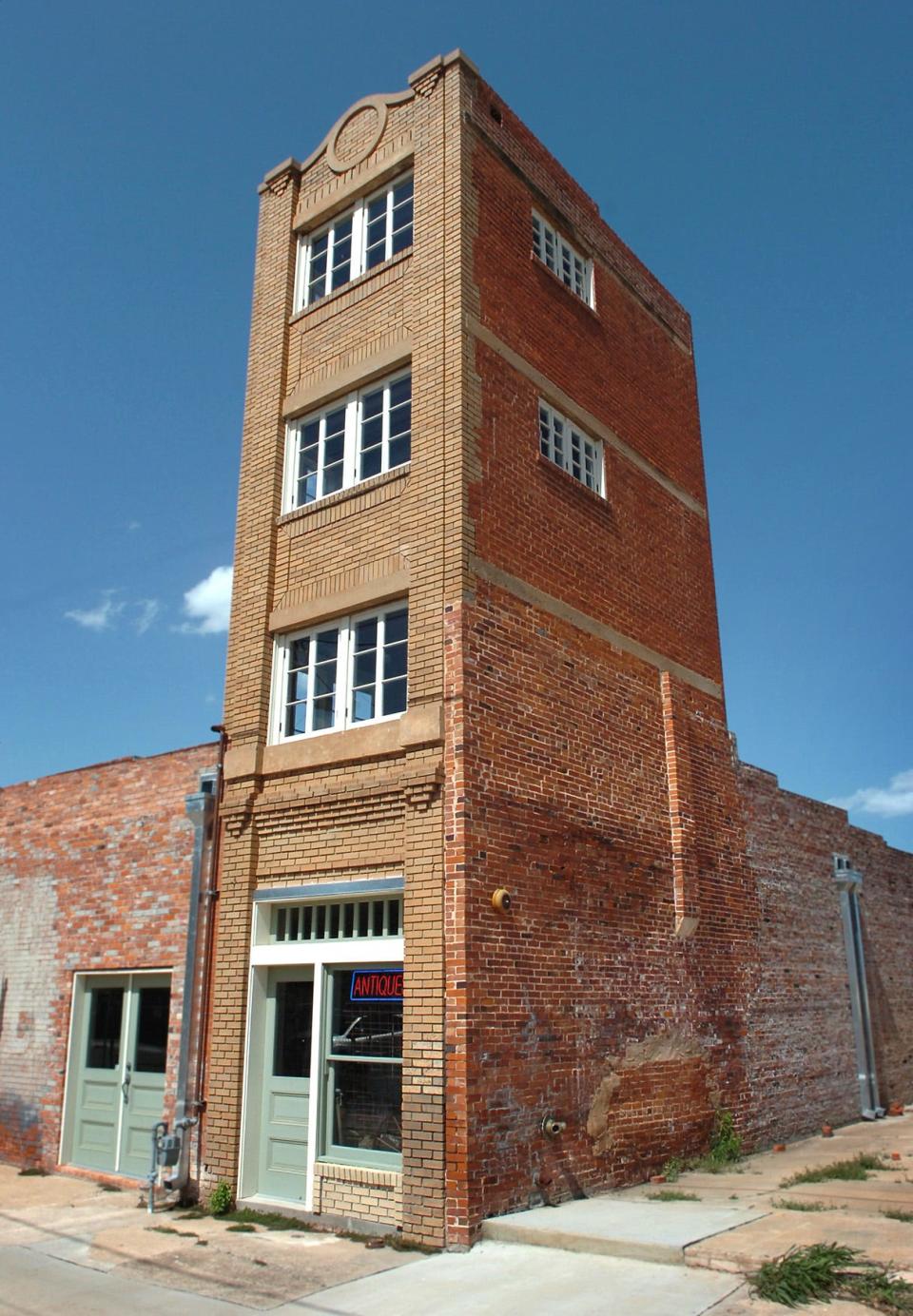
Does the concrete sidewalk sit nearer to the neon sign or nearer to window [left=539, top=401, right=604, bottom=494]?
the neon sign

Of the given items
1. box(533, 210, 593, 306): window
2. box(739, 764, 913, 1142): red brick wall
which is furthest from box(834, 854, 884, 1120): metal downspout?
box(533, 210, 593, 306): window

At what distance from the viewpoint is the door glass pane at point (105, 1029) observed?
12.8 m

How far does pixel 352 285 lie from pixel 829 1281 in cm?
1155

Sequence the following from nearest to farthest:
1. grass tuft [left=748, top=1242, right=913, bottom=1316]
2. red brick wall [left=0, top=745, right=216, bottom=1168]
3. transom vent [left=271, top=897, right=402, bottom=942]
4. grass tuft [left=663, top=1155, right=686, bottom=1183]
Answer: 1. grass tuft [left=748, top=1242, right=913, bottom=1316]
2. transom vent [left=271, top=897, right=402, bottom=942]
3. grass tuft [left=663, top=1155, right=686, bottom=1183]
4. red brick wall [left=0, top=745, right=216, bottom=1168]

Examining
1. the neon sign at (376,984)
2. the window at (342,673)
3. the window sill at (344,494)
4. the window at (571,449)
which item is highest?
the window at (571,449)

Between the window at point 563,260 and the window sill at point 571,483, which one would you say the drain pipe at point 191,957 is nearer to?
the window sill at point 571,483

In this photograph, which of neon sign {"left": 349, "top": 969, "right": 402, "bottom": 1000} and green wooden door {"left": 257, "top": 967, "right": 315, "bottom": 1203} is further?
green wooden door {"left": 257, "top": 967, "right": 315, "bottom": 1203}

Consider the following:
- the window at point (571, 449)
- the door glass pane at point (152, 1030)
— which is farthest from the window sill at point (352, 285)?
the door glass pane at point (152, 1030)

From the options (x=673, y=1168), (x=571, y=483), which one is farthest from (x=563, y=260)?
(x=673, y=1168)

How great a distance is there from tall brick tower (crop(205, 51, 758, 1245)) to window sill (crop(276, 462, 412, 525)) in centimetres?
5

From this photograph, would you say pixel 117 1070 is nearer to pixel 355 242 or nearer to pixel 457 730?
pixel 457 730

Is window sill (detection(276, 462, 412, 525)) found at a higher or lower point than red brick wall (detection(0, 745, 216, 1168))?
higher

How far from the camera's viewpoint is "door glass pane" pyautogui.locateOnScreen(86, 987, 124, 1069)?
12.8 meters

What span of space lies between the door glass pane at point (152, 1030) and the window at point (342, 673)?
347 cm
